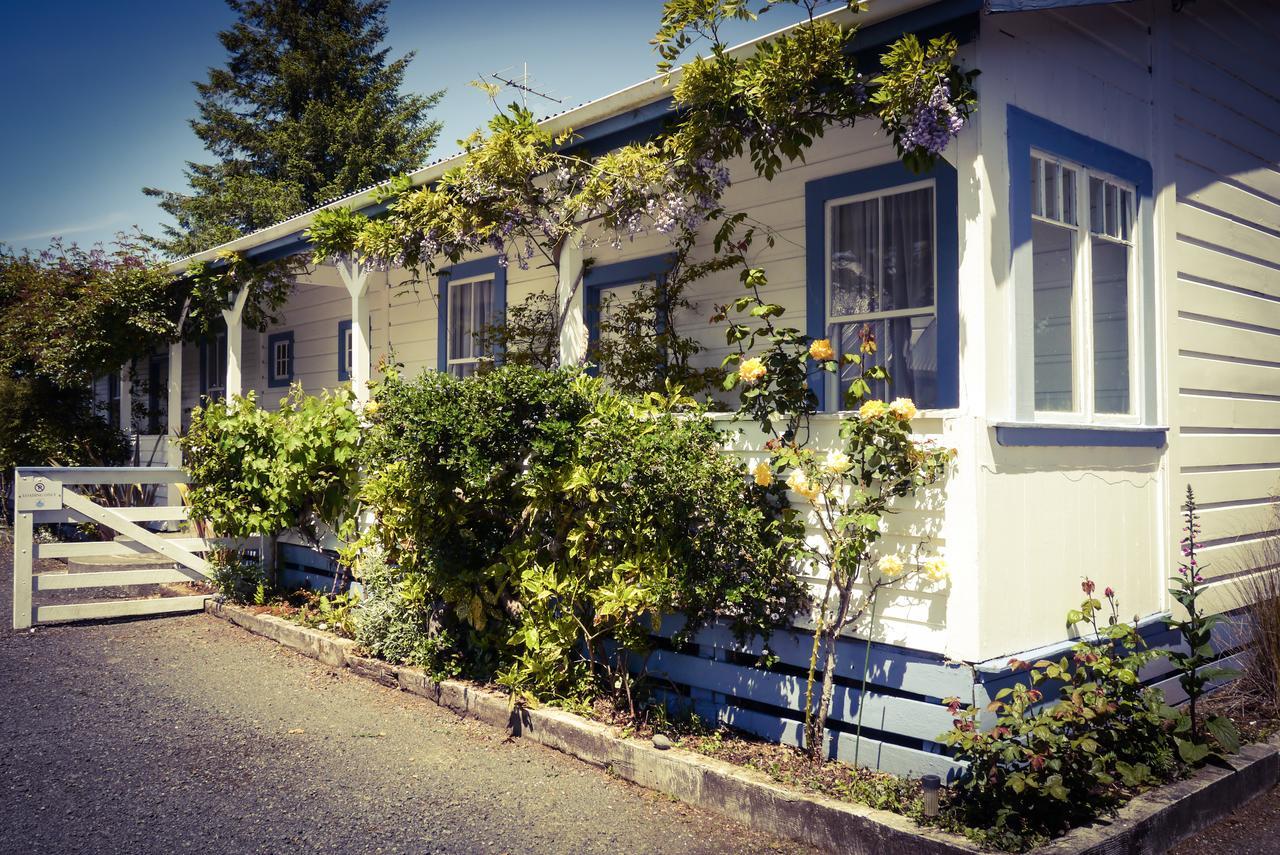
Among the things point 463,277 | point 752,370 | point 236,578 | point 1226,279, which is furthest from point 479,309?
point 1226,279

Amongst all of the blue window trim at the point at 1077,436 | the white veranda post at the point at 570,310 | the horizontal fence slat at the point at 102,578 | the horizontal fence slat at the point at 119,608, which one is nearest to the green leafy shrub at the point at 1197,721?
the blue window trim at the point at 1077,436

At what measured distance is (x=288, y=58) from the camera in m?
27.5

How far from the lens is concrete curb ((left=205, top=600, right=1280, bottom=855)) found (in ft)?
11.6

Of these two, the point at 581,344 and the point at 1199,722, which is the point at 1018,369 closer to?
the point at 1199,722

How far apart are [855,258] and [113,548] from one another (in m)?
7.48

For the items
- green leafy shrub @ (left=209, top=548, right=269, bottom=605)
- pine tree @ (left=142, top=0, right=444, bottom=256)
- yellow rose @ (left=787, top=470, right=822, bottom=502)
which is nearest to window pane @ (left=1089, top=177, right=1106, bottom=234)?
yellow rose @ (left=787, top=470, right=822, bottom=502)

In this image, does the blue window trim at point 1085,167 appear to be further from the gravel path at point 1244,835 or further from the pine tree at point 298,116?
the pine tree at point 298,116

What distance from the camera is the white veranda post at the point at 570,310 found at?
21.3 ft

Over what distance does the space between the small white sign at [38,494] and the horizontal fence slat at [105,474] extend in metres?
0.05

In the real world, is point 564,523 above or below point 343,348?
below

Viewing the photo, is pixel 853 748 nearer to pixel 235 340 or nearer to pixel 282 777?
pixel 282 777

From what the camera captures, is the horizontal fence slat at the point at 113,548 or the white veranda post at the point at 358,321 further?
the white veranda post at the point at 358,321

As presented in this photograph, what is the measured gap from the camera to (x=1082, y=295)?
198 inches

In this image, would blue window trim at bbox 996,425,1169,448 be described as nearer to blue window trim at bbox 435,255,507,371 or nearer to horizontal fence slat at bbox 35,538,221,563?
blue window trim at bbox 435,255,507,371
